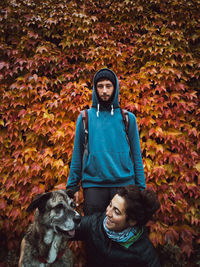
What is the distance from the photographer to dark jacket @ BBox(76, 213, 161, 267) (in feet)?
5.87

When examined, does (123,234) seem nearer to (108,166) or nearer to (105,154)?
(108,166)

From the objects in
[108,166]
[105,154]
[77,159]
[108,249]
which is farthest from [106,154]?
[108,249]

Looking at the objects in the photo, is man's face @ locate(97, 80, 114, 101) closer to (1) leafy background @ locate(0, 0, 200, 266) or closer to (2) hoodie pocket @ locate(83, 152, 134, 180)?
(2) hoodie pocket @ locate(83, 152, 134, 180)

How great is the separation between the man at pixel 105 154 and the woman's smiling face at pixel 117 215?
1.19ft

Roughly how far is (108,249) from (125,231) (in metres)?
0.30

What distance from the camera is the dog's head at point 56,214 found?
1963mm

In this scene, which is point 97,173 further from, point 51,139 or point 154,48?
point 154,48

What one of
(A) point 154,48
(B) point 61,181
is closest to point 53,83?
(B) point 61,181

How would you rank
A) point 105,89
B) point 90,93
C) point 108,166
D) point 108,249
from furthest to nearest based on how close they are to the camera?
point 90,93, point 105,89, point 108,166, point 108,249

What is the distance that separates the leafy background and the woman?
4.07 ft

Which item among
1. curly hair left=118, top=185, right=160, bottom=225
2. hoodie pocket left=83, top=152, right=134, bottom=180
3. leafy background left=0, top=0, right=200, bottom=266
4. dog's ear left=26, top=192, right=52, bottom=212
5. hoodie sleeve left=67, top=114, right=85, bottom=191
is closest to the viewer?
curly hair left=118, top=185, right=160, bottom=225

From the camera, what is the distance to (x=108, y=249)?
1.89 m

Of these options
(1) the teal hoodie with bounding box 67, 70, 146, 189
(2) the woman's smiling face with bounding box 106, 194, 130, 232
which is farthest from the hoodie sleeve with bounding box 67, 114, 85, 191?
(2) the woman's smiling face with bounding box 106, 194, 130, 232

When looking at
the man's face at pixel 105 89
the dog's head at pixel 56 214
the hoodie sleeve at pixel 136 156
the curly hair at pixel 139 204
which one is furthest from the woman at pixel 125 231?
the man's face at pixel 105 89
